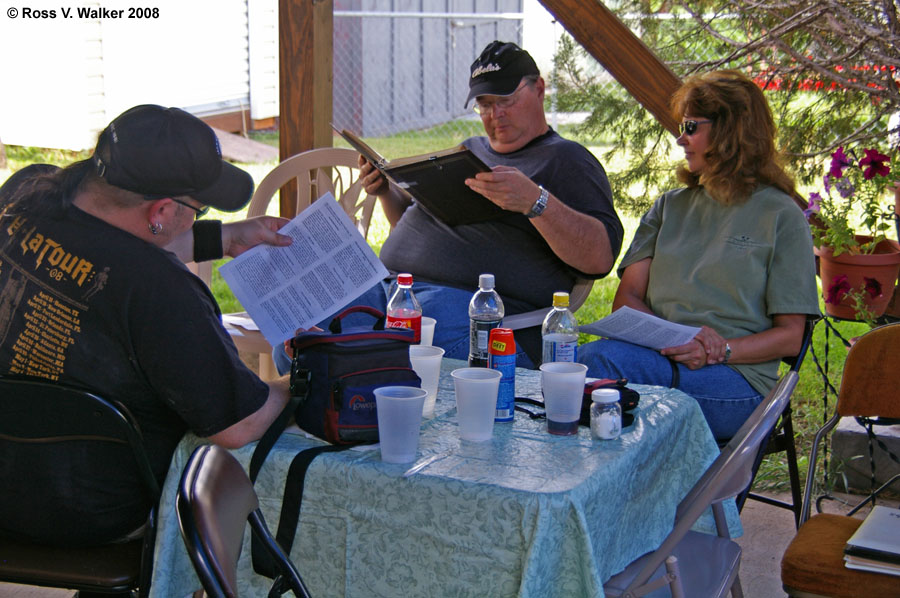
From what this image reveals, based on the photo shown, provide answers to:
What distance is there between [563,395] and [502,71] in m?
1.74

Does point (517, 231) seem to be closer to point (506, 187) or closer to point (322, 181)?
point (506, 187)

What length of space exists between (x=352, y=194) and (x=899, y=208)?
2034mm

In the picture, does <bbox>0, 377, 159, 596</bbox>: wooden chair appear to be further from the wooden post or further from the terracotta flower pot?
the terracotta flower pot

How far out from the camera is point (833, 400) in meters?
4.30

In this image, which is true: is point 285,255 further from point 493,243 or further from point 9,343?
point 493,243

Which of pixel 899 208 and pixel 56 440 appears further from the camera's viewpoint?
pixel 899 208

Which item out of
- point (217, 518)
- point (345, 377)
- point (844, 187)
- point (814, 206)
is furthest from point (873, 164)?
point (217, 518)

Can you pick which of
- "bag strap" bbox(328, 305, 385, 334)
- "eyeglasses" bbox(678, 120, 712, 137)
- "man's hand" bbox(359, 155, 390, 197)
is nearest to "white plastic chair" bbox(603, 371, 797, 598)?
"bag strap" bbox(328, 305, 385, 334)

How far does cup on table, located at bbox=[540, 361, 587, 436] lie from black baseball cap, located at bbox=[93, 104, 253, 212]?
0.81 metres

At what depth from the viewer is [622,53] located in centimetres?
341

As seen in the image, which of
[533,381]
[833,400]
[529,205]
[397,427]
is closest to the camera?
[397,427]

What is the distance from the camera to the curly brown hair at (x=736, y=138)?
2.96 m

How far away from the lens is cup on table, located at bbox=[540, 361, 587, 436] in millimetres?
1836

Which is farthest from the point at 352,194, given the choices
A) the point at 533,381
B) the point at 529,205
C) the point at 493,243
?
the point at 533,381
